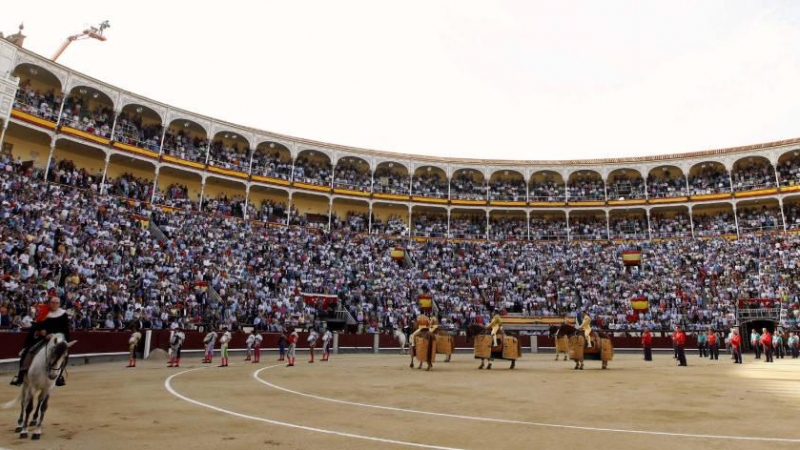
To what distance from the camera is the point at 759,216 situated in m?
41.8

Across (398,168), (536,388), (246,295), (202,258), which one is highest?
(398,168)

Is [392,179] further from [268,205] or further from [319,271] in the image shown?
[319,271]

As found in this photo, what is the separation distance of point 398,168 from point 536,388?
38087 mm

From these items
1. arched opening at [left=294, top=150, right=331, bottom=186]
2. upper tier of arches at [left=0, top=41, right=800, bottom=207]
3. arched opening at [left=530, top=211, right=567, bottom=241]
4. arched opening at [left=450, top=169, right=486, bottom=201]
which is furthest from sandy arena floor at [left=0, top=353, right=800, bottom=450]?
arched opening at [left=450, top=169, right=486, bottom=201]

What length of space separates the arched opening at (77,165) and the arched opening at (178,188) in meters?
4.02

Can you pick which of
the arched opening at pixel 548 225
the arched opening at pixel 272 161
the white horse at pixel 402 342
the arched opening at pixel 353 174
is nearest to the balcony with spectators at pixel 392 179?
the arched opening at pixel 353 174

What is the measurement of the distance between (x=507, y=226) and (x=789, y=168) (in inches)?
892

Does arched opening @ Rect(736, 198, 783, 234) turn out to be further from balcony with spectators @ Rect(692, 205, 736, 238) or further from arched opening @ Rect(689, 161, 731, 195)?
arched opening @ Rect(689, 161, 731, 195)

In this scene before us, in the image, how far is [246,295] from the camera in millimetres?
29391

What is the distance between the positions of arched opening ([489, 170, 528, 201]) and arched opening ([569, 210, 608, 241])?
16.4ft

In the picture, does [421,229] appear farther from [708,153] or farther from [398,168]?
[708,153]

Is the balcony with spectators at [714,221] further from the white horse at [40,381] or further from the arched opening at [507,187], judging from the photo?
the white horse at [40,381]

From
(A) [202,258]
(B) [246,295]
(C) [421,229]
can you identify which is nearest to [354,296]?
(B) [246,295]

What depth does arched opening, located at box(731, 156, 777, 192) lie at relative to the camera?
1662 inches
